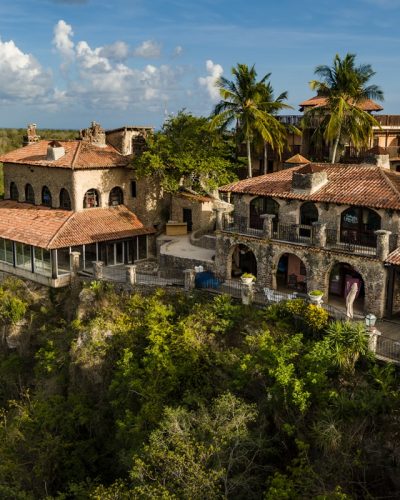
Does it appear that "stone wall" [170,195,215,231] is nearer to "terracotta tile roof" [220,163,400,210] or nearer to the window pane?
the window pane

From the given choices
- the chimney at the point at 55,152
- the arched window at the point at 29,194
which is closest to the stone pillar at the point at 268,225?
the chimney at the point at 55,152

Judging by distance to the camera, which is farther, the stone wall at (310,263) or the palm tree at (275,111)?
the palm tree at (275,111)

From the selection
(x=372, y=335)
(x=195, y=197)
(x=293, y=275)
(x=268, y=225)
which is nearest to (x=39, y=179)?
(x=195, y=197)

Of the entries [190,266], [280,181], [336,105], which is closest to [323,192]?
[280,181]

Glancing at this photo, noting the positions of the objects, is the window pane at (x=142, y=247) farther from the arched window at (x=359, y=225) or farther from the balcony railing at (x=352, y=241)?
the arched window at (x=359, y=225)

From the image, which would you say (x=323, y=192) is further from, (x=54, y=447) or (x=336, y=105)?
(x=54, y=447)

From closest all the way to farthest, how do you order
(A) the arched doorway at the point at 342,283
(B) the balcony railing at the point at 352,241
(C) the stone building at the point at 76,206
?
(B) the balcony railing at the point at 352,241
(A) the arched doorway at the point at 342,283
(C) the stone building at the point at 76,206
